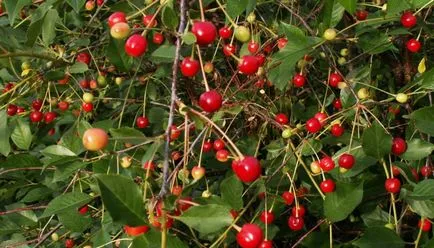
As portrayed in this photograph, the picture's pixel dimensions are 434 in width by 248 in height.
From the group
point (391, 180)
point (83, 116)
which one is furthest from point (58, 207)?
point (391, 180)

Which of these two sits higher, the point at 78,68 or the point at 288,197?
the point at 78,68

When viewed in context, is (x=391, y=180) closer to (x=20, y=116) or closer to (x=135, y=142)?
(x=135, y=142)

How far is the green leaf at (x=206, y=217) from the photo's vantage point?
2.66 feet

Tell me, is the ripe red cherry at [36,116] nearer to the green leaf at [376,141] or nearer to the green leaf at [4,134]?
the green leaf at [4,134]

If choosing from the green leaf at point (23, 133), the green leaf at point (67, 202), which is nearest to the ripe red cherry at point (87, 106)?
the green leaf at point (23, 133)

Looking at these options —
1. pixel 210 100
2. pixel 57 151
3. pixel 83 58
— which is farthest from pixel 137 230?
pixel 83 58

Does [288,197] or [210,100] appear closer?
[210,100]

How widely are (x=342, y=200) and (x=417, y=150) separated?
22 centimetres

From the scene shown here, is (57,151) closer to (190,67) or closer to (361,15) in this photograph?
(190,67)

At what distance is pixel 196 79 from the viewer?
166 cm

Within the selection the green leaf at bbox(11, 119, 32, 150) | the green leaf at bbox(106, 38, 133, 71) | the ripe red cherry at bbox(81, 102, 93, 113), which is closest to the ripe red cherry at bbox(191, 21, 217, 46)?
the green leaf at bbox(106, 38, 133, 71)

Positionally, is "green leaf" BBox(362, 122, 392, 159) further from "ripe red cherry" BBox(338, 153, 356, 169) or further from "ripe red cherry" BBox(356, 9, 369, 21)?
"ripe red cherry" BBox(356, 9, 369, 21)

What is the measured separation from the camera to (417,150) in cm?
126

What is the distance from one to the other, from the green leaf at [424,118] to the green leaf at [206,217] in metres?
0.56
